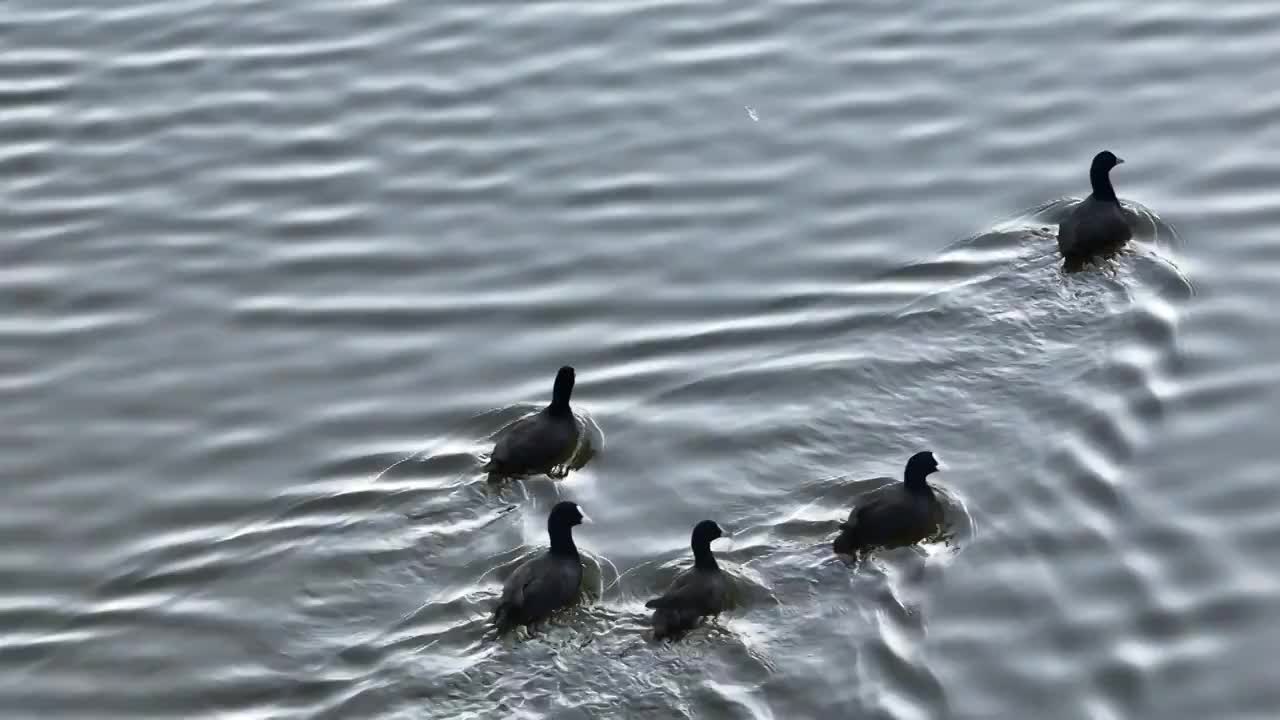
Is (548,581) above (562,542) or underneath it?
underneath

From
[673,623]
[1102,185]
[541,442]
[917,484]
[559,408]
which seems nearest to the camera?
[673,623]

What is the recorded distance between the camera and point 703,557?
36.9 ft

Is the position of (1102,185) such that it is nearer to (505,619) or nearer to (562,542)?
(562,542)

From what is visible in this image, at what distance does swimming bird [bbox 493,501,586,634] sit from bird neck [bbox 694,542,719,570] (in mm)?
715

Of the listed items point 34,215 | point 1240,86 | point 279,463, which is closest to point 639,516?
point 279,463

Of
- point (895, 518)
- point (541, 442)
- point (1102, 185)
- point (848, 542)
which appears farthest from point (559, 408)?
point (1102, 185)

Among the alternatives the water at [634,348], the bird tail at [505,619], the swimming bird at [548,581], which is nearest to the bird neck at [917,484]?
the water at [634,348]

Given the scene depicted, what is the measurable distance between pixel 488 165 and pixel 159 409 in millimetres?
3915

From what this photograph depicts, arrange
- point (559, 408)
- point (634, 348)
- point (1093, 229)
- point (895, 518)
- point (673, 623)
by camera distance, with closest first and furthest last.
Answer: point (673, 623)
point (895, 518)
point (559, 408)
point (634, 348)
point (1093, 229)

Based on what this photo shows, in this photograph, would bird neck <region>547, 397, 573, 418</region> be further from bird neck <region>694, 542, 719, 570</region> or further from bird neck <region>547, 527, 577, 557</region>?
bird neck <region>694, 542, 719, 570</region>

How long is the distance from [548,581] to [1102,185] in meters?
5.88

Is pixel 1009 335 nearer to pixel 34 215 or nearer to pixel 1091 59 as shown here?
pixel 1091 59

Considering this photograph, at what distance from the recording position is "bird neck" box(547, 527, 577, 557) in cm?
1137

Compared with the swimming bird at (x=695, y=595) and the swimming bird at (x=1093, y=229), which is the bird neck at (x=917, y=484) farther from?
the swimming bird at (x=1093, y=229)
